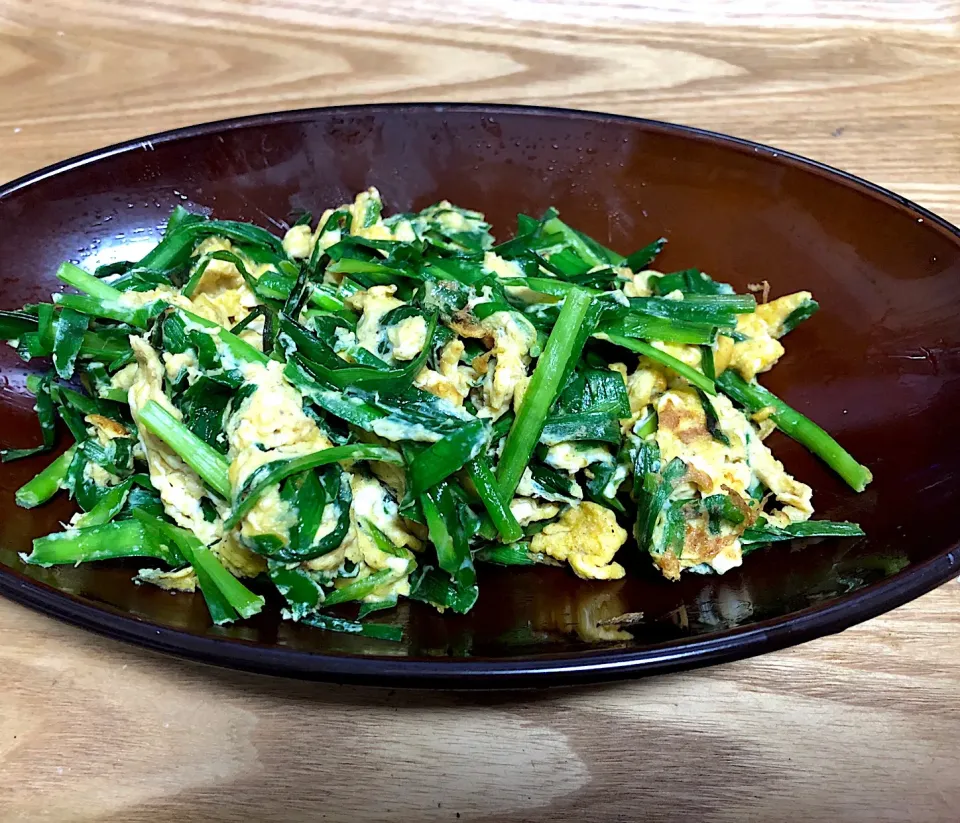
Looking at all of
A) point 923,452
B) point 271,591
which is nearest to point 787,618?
point 923,452

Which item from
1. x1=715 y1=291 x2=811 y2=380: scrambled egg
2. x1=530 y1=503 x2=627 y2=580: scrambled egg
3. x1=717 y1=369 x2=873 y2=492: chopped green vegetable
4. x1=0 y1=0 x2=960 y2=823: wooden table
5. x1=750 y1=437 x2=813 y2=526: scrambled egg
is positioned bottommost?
x1=0 y1=0 x2=960 y2=823: wooden table

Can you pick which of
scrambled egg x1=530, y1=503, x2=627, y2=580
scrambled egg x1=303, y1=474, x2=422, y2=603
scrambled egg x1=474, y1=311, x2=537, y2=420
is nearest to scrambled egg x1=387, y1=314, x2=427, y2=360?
scrambled egg x1=474, y1=311, x2=537, y2=420

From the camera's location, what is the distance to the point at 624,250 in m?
2.06

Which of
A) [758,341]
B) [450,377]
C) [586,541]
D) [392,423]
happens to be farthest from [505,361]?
[758,341]

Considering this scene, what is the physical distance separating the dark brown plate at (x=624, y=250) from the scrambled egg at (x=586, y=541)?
0.14 feet

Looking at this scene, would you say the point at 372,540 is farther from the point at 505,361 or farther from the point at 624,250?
the point at 624,250

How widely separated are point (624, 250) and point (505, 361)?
76cm

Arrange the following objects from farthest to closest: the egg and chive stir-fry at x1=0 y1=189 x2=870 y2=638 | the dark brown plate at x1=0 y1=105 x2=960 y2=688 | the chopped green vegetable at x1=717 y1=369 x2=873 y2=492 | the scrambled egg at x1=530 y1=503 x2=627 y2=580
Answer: the chopped green vegetable at x1=717 y1=369 x2=873 y2=492, the scrambled egg at x1=530 y1=503 x2=627 y2=580, the egg and chive stir-fry at x1=0 y1=189 x2=870 y2=638, the dark brown plate at x1=0 y1=105 x2=960 y2=688

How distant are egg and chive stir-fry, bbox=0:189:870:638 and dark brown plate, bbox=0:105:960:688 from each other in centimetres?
7

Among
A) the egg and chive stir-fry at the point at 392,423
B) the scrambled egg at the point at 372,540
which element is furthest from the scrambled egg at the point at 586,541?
the scrambled egg at the point at 372,540

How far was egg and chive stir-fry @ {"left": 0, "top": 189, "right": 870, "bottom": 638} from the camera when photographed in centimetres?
139

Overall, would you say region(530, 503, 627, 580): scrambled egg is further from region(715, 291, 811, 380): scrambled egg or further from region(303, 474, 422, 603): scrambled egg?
region(715, 291, 811, 380): scrambled egg

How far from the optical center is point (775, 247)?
1914 millimetres

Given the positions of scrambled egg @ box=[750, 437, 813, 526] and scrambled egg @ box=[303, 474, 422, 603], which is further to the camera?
scrambled egg @ box=[750, 437, 813, 526]
